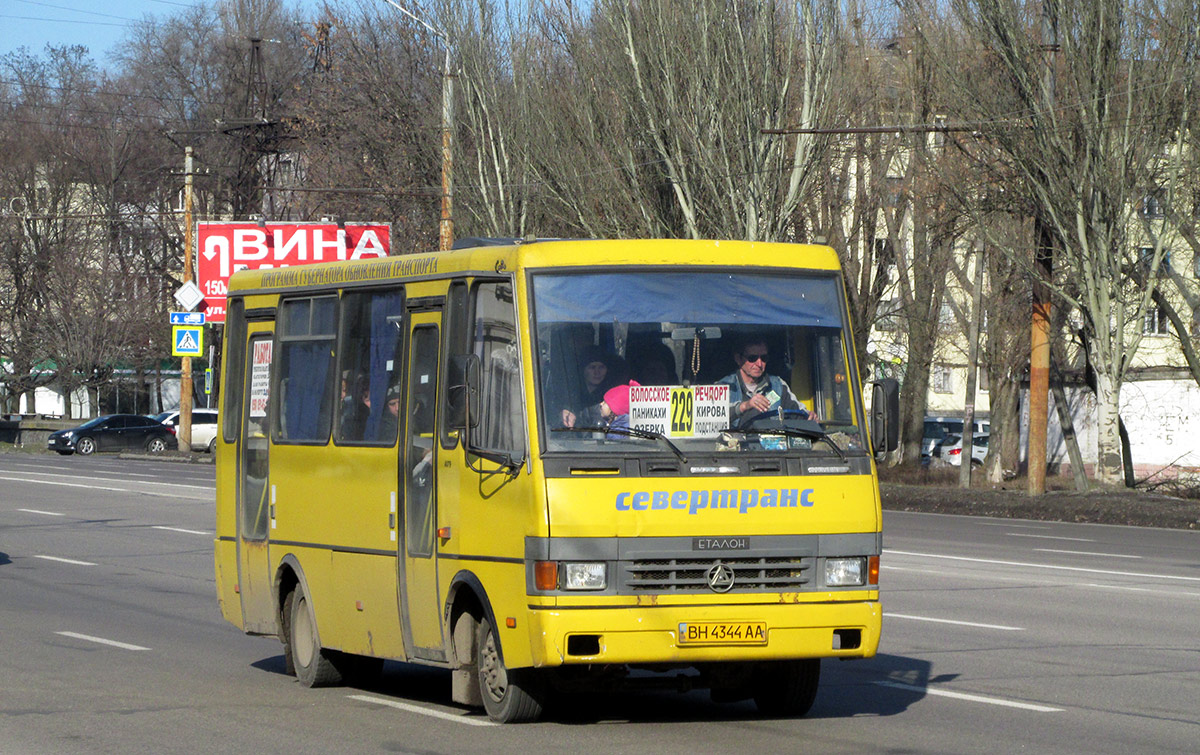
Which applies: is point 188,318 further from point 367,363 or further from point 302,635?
point 367,363

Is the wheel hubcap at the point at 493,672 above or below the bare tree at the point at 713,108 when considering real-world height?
below

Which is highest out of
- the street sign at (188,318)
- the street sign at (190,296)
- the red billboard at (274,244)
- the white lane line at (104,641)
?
the red billboard at (274,244)

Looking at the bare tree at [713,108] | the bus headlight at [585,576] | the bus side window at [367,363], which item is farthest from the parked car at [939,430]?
the bus headlight at [585,576]

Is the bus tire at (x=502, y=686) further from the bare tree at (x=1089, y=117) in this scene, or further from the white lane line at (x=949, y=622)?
the bare tree at (x=1089, y=117)

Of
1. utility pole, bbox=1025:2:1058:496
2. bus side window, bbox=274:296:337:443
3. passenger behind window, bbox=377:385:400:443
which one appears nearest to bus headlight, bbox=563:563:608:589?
passenger behind window, bbox=377:385:400:443

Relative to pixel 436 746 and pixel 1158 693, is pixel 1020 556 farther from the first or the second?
pixel 436 746

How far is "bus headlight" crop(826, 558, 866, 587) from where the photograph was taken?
855 centimetres

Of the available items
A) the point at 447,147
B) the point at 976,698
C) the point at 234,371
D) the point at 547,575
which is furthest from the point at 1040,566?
the point at 447,147

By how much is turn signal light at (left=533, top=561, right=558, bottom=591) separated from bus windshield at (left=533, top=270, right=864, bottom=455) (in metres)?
0.55

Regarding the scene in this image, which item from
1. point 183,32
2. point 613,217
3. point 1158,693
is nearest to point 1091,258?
point 613,217

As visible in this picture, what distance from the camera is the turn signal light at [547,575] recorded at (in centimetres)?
816

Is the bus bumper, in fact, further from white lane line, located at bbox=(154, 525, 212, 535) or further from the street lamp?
the street lamp

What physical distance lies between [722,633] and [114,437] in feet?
176

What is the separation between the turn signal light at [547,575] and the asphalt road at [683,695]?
0.75 metres
